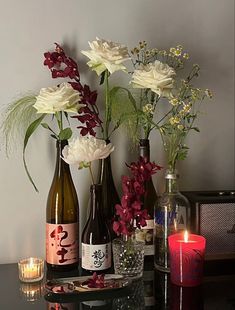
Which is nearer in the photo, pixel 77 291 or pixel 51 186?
pixel 77 291

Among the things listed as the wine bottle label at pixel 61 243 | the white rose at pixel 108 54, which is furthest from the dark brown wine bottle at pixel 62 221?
the white rose at pixel 108 54

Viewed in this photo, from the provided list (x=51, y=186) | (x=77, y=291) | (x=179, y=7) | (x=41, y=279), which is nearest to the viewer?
(x=77, y=291)

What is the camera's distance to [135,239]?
1.19 meters

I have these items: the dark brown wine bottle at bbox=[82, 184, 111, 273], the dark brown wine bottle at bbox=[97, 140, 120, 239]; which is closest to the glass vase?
the dark brown wine bottle at bbox=[82, 184, 111, 273]

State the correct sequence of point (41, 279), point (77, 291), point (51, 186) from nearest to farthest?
point (77, 291), point (41, 279), point (51, 186)

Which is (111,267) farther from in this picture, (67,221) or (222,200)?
(222,200)

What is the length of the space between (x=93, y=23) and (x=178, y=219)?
1.81 feet

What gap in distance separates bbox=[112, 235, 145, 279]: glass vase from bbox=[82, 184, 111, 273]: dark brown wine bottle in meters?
0.02

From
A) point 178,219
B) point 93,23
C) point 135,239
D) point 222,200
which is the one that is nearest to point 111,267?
point 135,239

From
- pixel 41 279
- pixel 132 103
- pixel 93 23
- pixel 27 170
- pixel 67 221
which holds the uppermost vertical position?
pixel 93 23

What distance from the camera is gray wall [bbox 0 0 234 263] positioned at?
4.04 feet

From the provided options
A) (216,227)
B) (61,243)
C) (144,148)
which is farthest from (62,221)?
(216,227)

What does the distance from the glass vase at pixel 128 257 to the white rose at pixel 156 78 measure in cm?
36

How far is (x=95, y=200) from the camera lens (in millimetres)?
1143
